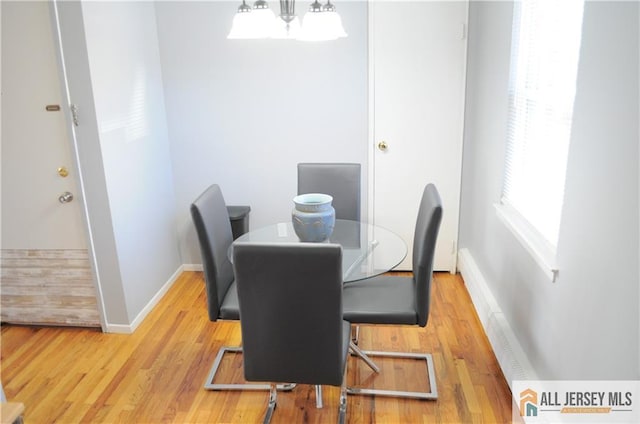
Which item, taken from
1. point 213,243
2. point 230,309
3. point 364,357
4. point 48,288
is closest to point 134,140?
point 48,288

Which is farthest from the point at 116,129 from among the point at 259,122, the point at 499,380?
the point at 499,380

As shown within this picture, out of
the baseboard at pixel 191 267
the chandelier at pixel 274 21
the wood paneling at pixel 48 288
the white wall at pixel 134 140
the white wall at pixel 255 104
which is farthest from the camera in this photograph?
the baseboard at pixel 191 267

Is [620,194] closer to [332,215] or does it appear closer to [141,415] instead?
[332,215]

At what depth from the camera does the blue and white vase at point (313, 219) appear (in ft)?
7.70

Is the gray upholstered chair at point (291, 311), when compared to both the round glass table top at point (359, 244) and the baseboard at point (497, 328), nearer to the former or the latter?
the round glass table top at point (359, 244)

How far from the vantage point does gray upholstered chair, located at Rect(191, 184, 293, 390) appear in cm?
227

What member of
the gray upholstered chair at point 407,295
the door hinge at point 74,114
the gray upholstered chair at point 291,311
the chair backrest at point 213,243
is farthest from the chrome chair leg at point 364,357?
the door hinge at point 74,114

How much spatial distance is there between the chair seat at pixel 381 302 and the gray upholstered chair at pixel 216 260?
55cm

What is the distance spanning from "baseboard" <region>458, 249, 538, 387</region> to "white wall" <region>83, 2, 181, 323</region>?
2.16m

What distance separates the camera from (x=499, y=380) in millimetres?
2498

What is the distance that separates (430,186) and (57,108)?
206 cm

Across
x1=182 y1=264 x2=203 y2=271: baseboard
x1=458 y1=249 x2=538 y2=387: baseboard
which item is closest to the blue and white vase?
x1=458 y1=249 x2=538 y2=387: baseboard

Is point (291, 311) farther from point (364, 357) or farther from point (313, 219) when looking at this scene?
point (364, 357)

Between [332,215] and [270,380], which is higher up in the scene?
[332,215]
